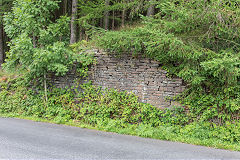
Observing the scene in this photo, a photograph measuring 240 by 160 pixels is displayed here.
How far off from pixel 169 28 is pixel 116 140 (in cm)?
381

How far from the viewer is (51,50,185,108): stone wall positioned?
633 cm

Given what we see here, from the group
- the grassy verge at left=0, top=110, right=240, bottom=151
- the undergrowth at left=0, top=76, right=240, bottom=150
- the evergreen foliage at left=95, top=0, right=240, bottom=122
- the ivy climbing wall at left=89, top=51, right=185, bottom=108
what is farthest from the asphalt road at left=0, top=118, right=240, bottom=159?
the ivy climbing wall at left=89, top=51, right=185, bottom=108

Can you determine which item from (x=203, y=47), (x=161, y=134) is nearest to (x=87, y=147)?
(x=161, y=134)

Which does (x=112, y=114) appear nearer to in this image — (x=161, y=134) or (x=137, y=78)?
(x=137, y=78)

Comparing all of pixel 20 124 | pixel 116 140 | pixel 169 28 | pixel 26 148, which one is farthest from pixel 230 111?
pixel 20 124

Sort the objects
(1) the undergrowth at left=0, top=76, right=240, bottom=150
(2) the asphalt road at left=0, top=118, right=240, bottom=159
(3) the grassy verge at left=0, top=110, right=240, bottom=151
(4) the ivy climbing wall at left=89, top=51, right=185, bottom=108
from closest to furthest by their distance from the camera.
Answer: (2) the asphalt road at left=0, top=118, right=240, bottom=159
(3) the grassy verge at left=0, top=110, right=240, bottom=151
(1) the undergrowth at left=0, top=76, right=240, bottom=150
(4) the ivy climbing wall at left=89, top=51, right=185, bottom=108

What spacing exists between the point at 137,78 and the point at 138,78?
0.14 feet

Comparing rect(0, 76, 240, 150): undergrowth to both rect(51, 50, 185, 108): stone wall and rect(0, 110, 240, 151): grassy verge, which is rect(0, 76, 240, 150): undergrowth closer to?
rect(0, 110, 240, 151): grassy verge

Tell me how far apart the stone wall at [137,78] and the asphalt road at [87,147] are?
181 cm

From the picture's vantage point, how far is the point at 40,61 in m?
6.70

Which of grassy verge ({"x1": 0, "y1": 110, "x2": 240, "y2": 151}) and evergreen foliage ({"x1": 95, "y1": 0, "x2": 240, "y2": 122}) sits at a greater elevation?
evergreen foliage ({"x1": 95, "y1": 0, "x2": 240, "y2": 122})

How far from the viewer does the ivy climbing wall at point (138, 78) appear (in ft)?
20.7

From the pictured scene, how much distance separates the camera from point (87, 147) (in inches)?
176

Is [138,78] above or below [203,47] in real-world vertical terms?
below
